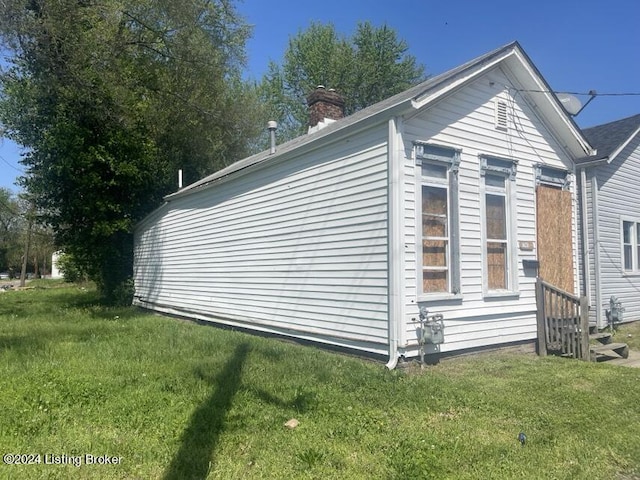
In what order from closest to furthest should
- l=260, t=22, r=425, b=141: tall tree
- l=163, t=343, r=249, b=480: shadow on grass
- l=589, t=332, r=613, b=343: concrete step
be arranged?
l=163, t=343, r=249, b=480: shadow on grass < l=589, t=332, r=613, b=343: concrete step < l=260, t=22, r=425, b=141: tall tree

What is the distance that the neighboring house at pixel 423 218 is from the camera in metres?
6.92

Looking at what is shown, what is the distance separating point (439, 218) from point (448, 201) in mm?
326

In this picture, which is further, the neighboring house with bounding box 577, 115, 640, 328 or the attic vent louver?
the neighboring house with bounding box 577, 115, 640, 328

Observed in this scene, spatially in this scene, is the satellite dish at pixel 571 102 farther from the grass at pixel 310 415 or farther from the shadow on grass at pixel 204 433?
the shadow on grass at pixel 204 433

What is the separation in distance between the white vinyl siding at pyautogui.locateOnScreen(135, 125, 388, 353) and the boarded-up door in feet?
11.8

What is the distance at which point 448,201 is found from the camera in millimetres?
7488

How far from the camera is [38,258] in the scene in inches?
2208

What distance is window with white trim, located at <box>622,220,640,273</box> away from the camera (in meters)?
11.9

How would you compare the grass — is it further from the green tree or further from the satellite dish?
the green tree

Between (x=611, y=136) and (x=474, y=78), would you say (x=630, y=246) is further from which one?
(x=474, y=78)

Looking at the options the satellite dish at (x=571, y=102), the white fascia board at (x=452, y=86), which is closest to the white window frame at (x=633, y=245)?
the satellite dish at (x=571, y=102)

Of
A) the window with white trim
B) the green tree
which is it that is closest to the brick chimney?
the window with white trim

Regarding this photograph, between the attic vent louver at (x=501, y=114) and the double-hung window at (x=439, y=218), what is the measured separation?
137 cm

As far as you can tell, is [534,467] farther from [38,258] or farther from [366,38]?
[38,258]
